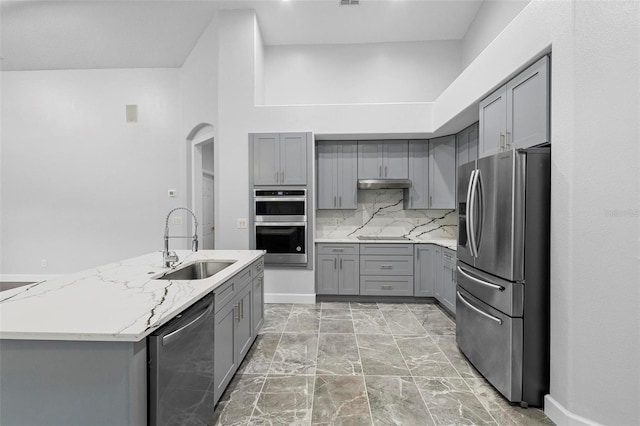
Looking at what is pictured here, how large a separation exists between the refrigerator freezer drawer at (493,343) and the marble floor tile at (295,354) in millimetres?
1382

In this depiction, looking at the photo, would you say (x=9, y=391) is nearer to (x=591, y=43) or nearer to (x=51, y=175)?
(x=591, y=43)

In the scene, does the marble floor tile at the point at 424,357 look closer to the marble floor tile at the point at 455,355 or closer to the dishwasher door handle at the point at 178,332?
the marble floor tile at the point at 455,355

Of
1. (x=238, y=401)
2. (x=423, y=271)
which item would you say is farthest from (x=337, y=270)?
(x=238, y=401)

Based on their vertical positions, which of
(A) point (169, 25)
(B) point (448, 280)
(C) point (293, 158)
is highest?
(A) point (169, 25)

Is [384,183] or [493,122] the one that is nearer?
[493,122]

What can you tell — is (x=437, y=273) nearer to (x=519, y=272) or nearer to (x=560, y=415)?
(x=519, y=272)

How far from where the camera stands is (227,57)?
405 centimetres

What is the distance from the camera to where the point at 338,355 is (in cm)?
265

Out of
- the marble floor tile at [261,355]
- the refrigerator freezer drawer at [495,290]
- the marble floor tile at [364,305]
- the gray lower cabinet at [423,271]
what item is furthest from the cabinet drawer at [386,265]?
the marble floor tile at [261,355]

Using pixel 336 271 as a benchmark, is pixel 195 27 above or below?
above

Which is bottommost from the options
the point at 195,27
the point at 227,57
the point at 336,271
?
the point at 336,271

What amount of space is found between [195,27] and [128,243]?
12.5 ft

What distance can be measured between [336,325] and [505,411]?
1796 mm

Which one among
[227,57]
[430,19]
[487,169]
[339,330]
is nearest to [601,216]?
[487,169]
